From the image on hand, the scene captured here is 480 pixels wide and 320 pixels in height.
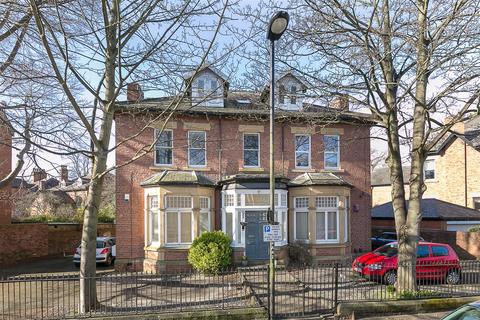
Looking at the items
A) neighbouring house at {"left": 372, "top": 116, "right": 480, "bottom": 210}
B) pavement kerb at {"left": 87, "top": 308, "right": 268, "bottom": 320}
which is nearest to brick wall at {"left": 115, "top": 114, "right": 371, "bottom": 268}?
pavement kerb at {"left": 87, "top": 308, "right": 268, "bottom": 320}

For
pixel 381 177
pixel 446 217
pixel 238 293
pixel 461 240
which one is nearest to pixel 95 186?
pixel 238 293

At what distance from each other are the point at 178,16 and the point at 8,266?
2003 cm

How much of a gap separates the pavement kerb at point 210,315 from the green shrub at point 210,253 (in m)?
6.68

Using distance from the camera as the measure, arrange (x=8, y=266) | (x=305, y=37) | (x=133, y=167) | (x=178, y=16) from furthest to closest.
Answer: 1. (x=8, y=266)
2. (x=133, y=167)
3. (x=305, y=37)
4. (x=178, y=16)

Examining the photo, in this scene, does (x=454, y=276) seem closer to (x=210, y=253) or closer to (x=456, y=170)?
(x=210, y=253)

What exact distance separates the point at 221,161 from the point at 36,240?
15.2 metres

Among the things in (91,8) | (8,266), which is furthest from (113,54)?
(8,266)

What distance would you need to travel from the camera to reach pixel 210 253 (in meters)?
16.3

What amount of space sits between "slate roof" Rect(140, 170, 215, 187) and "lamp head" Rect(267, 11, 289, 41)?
10.4 m

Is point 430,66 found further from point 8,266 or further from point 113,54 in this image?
point 8,266

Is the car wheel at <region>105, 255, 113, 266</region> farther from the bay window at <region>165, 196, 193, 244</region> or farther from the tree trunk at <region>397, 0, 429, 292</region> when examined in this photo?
the tree trunk at <region>397, 0, 429, 292</region>

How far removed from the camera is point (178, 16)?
9203 mm

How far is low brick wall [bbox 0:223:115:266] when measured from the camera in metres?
24.5

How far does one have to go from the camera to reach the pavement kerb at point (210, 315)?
8.95m
